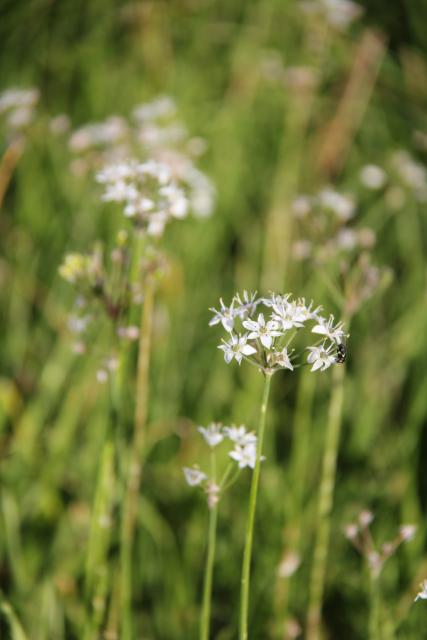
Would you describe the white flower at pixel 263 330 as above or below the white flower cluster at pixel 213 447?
above

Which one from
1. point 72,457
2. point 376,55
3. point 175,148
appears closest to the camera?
point 72,457

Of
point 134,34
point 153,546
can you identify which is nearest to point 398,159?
point 153,546

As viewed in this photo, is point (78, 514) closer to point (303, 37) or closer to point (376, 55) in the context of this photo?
point (376, 55)

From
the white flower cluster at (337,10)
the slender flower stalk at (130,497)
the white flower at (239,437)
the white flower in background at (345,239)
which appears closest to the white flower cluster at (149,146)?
the white flower in background at (345,239)

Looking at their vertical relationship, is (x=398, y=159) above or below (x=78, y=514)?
above

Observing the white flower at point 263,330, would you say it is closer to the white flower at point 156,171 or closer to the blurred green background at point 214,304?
the white flower at point 156,171

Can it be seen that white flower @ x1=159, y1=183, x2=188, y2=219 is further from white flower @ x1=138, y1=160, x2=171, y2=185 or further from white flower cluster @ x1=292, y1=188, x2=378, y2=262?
white flower cluster @ x1=292, y1=188, x2=378, y2=262

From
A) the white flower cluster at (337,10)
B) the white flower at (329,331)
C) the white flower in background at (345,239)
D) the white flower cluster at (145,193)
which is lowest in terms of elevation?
the white flower at (329,331)
